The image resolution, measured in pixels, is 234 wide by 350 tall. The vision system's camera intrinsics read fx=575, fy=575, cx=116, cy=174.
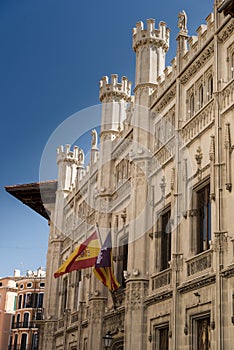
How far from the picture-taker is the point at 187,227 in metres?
22.9

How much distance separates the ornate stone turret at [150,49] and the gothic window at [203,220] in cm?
929

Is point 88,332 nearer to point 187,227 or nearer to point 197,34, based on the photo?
point 187,227

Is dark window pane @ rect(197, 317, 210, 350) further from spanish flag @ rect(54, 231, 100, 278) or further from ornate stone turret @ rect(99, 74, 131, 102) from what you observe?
ornate stone turret @ rect(99, 74, 131, 102)

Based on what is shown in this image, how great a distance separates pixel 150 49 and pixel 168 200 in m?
9.58

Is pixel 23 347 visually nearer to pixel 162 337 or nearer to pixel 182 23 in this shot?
pixel 162 337

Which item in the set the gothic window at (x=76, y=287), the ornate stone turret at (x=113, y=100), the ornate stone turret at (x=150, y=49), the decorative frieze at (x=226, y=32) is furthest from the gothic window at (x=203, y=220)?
the gothic window at (x=76, y=287)

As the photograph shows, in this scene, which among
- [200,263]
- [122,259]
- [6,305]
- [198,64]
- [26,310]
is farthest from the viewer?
[6,305]

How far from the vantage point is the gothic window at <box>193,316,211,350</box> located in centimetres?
2027

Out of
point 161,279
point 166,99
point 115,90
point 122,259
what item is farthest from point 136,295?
point 115,90

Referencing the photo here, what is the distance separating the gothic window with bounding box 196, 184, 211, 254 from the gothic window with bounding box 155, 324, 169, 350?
379 cm

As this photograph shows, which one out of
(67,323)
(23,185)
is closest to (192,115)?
(67,323)

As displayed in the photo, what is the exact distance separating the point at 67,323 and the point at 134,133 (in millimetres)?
15452

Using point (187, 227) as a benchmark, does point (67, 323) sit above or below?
below

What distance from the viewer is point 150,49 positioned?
30.8 metres
